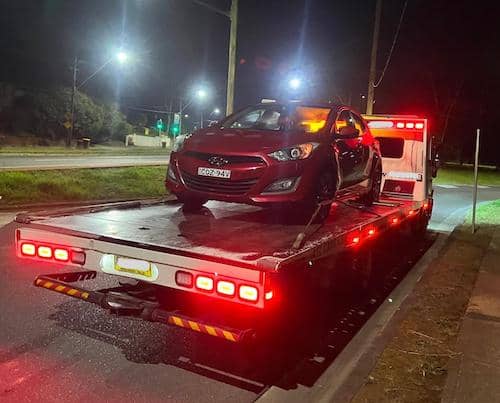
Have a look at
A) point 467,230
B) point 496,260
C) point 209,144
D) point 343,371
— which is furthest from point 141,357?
point 467,230

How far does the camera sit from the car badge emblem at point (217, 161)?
19.5 feet

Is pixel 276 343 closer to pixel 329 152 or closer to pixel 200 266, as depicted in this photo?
pixel 200 266

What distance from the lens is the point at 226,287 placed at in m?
4.08

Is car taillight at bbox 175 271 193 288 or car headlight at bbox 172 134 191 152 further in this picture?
car headlight at bbox 172 134 191 152

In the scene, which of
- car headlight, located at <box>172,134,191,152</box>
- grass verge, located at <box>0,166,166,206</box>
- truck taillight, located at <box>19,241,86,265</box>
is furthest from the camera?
grass verge, located at <box>0,166,166,206</box>

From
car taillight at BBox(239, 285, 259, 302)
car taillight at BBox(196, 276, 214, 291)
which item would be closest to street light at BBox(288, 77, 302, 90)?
car taillight at BBox(196, 276, 214, 291)

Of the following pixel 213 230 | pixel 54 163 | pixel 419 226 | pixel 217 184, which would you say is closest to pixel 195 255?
pixel 213 230

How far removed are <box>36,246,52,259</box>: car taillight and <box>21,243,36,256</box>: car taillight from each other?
6cm

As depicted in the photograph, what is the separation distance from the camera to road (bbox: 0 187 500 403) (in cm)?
432

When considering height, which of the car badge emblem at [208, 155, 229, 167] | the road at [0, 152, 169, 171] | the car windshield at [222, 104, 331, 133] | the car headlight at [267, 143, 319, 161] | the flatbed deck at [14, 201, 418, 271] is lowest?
the road at [0, 152, 169, 171]

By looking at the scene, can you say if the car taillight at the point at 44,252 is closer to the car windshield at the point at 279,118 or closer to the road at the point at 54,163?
the car windshield at the point at 279,118

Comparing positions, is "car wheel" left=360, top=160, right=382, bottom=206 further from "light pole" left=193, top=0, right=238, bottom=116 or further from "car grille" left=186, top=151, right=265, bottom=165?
"light pole" left=193, top=0, right=238, bottom=116

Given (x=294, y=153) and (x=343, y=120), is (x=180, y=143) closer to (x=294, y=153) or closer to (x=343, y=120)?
(x=294, y=153)

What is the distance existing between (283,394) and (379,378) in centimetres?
81
